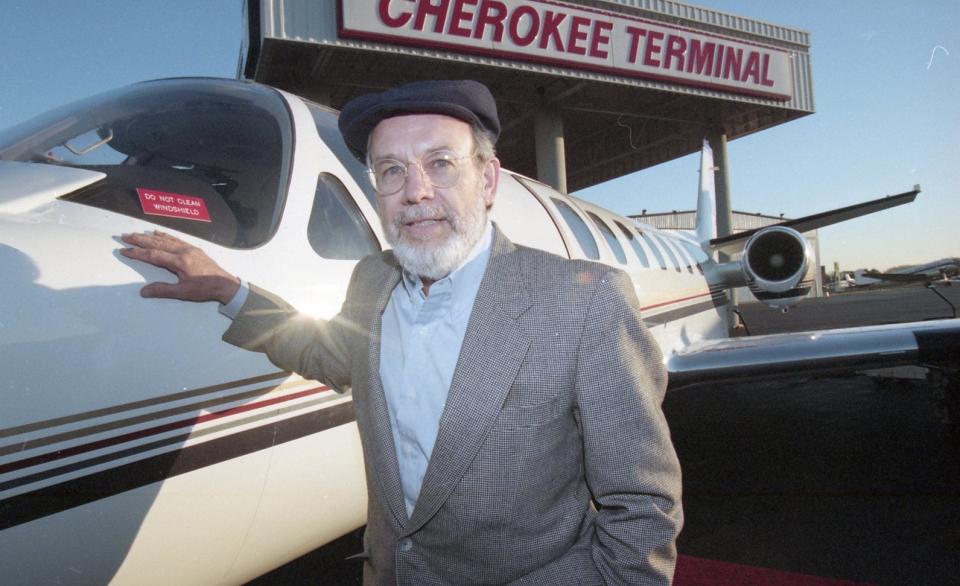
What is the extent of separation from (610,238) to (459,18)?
858 cm

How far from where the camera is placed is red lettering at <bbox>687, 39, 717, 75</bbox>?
15.3 meters

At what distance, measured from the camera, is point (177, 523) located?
1680mm

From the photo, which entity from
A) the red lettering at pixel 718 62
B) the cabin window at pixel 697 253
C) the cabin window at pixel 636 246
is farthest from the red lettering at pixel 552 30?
the cabin window at pixel 636 246

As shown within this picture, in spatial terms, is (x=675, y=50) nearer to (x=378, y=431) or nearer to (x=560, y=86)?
(x=560, y=86)

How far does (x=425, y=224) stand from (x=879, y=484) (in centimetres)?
448

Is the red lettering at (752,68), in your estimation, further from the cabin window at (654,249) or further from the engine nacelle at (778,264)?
the cabin window at (654,249)

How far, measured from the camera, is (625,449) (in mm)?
1224

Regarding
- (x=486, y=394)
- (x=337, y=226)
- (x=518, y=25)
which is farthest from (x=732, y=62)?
(x=486, y=394)

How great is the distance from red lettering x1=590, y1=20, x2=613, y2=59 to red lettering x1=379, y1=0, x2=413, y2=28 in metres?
4.24

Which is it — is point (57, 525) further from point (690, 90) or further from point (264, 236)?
point (690, 90)

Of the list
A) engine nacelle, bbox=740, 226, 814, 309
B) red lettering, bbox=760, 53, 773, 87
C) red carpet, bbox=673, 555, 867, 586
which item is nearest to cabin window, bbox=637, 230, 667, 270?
engine nacelle, bbox=740, 226, 814, 309

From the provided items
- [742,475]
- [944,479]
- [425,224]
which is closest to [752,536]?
[742,475]

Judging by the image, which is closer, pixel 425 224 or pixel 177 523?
pixel 425 224

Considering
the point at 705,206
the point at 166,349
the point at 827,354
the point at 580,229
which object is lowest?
the point at 827,354
